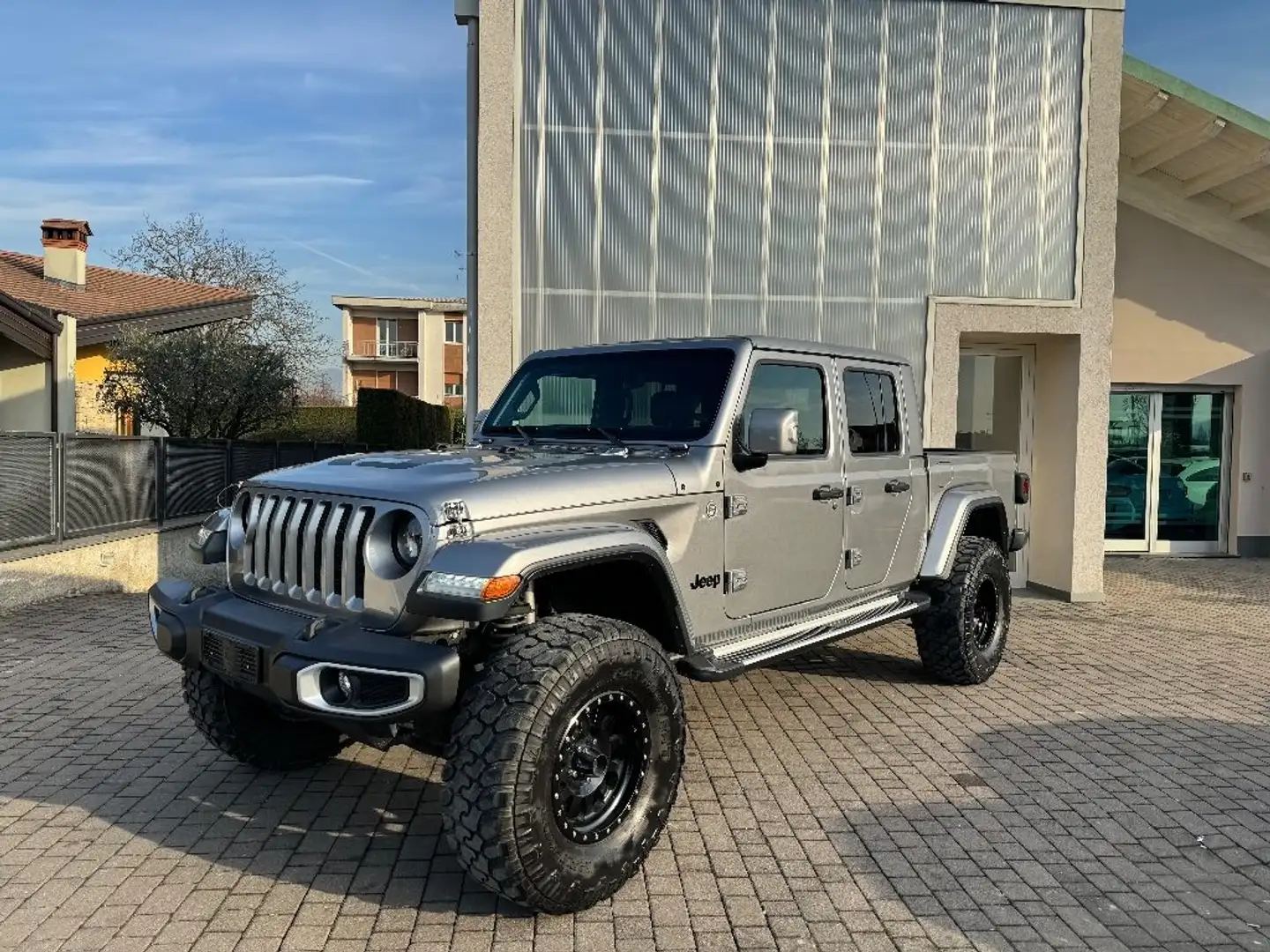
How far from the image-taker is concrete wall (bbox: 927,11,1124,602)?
31.3 ft

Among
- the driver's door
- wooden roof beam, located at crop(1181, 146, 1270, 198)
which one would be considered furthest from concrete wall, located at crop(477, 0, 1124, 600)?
the driver's door

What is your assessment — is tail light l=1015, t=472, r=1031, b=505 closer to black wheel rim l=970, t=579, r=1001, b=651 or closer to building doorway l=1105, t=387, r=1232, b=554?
black wheel rim l=970, t=579, r=1001, b=651

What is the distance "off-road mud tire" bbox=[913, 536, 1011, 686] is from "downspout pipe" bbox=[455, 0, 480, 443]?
15.6 ft

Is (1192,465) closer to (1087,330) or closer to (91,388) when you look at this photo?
(1087,330)

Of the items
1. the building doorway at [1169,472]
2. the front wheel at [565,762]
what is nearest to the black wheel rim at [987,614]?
the front wheel at [565,762]

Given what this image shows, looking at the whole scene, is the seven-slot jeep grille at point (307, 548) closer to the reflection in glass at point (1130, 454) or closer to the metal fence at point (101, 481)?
the metal fence at point (101, 481)

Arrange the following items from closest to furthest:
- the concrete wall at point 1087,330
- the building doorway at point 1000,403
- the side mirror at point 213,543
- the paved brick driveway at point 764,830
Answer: the paved brick driveway at point 764,830, the side mirror at point 213,543, the concrete wall at point 1087,330, the building doorway at point 1000,403

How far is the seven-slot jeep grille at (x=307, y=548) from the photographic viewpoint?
3.46 m

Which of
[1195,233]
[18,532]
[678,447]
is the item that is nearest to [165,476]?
[18,532]

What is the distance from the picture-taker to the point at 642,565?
3.79 meters

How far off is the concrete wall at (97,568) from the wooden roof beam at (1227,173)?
1132cm

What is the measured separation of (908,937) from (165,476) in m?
9.75

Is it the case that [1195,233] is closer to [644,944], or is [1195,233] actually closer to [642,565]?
[642,565]

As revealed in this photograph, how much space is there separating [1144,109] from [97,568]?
11789 millimetres
